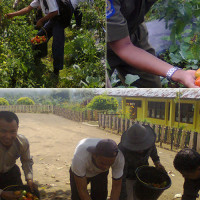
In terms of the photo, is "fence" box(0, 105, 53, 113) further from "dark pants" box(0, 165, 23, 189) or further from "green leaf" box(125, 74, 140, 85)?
"green leaf" box(125, 74, 140, 85)

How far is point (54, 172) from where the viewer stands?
2109 millimetres

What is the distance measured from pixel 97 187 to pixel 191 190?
0.65 metres

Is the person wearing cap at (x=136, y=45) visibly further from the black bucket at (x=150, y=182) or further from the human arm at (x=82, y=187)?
the human arm at (x=82, y=187)

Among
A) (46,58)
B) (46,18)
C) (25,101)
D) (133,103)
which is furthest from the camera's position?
(46,58)

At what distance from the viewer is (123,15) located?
2131 millimetres

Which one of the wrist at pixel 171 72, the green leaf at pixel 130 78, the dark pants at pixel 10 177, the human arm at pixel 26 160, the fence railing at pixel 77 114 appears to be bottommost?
the dark pants at pixel 10 177

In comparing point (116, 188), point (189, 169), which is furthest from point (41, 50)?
point (189, 169)

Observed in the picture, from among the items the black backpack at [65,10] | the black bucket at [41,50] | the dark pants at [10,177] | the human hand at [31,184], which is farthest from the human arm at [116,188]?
the black backpack at [65,10]

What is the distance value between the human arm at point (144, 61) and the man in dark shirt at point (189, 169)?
47cm

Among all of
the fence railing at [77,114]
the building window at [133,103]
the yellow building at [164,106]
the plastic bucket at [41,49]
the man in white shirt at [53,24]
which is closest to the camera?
the yellow building at [164,106]

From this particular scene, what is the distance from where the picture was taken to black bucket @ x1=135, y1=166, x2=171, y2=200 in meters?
2.04

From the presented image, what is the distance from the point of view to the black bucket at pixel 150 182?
2.04 m

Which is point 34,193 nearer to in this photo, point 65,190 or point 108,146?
point 65,190

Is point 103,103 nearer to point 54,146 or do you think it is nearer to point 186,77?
point 54,146
